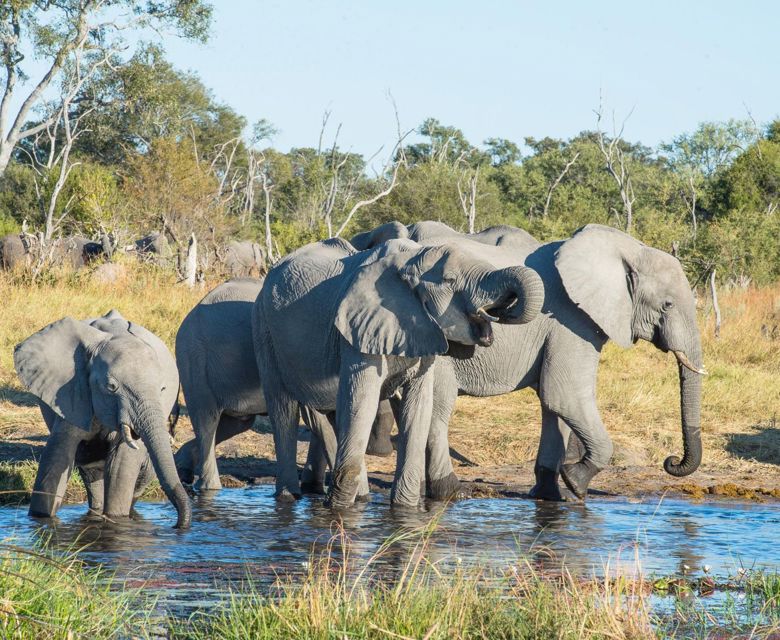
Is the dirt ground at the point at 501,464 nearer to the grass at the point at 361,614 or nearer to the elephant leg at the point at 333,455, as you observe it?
the elephant leg at the point at 333,455

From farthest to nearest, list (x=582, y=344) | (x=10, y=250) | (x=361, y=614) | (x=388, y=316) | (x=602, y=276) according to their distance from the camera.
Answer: (x=10, y=250) → (x=582, y=344) → (x=602, y=276) → (x=388, y=316) → (x=361, y=614)

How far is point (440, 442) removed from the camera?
8.47m

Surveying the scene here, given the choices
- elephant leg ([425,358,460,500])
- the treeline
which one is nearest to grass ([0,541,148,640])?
elephant leg ([425,358,460,500])

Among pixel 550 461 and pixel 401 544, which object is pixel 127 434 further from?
pixel 550 461

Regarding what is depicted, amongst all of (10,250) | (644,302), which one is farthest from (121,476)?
(10,250)

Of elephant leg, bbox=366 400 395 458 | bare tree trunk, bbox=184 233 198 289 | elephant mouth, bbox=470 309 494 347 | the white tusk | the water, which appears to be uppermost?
bare tree trunk, bbox=184 233 198 289

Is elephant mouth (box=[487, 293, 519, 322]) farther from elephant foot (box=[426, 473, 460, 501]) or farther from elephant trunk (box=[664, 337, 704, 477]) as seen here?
elephant trunk (box=[664, 337, 704, 477])

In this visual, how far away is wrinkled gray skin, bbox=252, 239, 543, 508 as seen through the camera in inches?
283

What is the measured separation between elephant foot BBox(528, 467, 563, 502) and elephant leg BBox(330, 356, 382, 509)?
5.27 feet

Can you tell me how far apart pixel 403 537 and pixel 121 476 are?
5.72 ft

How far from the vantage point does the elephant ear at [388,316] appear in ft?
24.1

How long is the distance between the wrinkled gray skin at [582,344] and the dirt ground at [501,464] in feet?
1.04

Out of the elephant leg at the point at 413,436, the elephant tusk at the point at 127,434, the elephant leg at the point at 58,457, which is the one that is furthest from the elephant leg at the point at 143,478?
the elephant leg at the point at 413,436

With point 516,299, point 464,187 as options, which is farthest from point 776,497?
point 464,187
